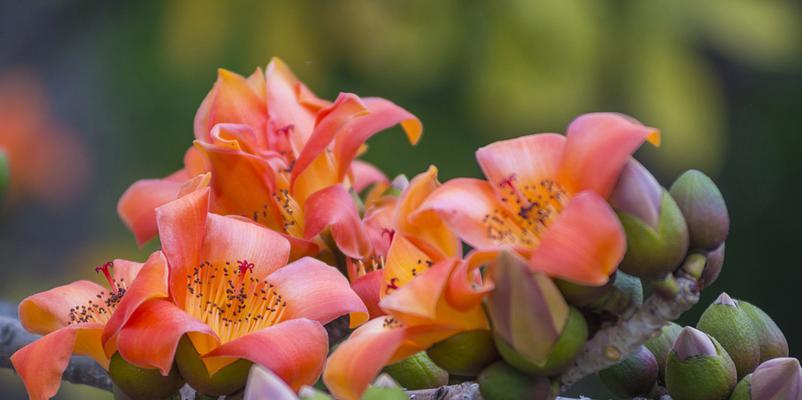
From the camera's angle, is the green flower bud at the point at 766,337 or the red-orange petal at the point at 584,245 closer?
the red-orange petal at the point at 584,245

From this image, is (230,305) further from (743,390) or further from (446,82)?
(446,82)

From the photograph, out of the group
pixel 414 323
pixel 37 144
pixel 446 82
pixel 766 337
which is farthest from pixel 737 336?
pixel 37 144

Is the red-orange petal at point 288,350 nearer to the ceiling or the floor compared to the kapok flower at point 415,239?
nearer to the floor

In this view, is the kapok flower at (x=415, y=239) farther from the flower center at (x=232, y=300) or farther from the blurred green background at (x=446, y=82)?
the blurred green background at (x=446, y=82)

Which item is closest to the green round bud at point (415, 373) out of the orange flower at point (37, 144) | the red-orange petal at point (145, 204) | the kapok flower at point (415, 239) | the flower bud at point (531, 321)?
the kapok flower at point (415, 239)

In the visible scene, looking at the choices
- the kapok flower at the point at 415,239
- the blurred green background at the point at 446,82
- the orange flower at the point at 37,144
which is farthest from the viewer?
the orange flower at the point at 37,144

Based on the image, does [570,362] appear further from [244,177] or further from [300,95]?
[300,95]

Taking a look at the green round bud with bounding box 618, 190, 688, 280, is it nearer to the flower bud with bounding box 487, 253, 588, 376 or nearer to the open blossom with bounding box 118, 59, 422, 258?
the flower bud with bounding box 487, 253, 588, 376

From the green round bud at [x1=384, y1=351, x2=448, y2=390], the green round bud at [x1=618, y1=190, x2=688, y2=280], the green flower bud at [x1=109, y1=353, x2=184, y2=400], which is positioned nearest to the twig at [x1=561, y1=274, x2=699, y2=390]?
the green round bud at [x1=618, y1=190, x2=688, y2=280]
